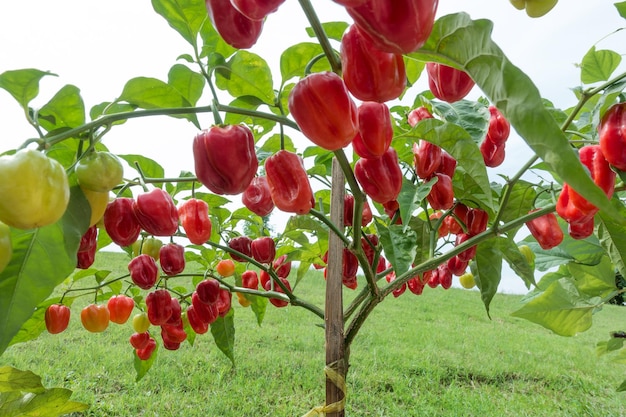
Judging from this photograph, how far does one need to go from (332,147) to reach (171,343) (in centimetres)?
110

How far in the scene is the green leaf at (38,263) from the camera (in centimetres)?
47

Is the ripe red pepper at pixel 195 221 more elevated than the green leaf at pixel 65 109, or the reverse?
the green leaf at pixel 65 109

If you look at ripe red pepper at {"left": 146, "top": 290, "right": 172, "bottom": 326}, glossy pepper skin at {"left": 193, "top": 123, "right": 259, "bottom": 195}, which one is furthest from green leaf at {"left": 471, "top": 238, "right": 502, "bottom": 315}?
ripe red pepper at {"left": 146, "top": 290, "right": 172, "bottom": 326}

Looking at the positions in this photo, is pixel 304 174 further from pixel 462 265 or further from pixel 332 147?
pixel 462 265

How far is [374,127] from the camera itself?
1.80 ft

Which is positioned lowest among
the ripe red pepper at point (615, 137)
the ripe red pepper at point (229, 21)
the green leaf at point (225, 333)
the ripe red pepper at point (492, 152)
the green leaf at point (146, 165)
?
the green leaf at point (225, 333)

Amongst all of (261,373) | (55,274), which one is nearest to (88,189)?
(55,274)

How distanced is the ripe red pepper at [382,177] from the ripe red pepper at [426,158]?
0.34 ft

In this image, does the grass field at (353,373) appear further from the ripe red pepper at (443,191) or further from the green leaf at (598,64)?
the green leaf at (598,64)

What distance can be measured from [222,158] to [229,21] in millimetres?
151

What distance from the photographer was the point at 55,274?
19.7 inches

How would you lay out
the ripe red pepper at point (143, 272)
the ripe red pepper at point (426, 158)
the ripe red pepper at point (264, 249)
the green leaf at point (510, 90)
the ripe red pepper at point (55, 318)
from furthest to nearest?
the ripe red pepper at point (55, 318) < the ripe red pepper at point (264, 249) < the ripe red pepper at point (143, 272) < the ripe red pepper at point (426, 158) < the green leaf at point (510, 90)

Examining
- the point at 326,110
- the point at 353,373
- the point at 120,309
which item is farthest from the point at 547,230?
the point at 353,373

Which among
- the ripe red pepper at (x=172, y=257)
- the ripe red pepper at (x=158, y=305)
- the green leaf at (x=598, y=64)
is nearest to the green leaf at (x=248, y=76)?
the ripe red pepper at (x=172, y=257)
